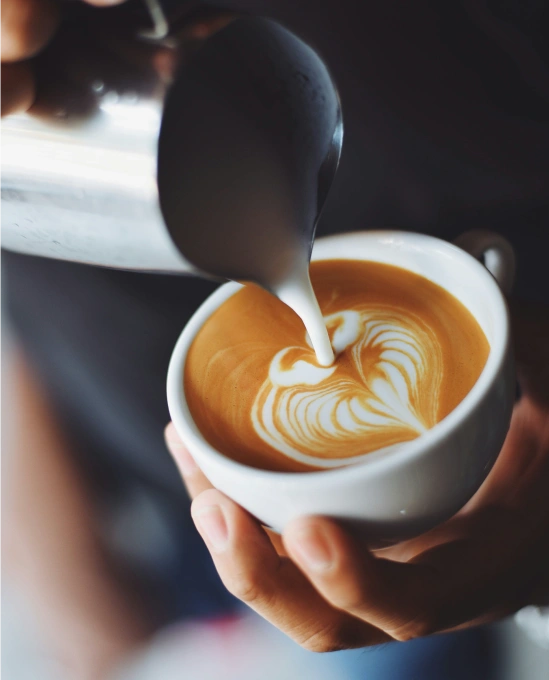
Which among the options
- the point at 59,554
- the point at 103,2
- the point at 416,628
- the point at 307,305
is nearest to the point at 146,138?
the point at 103,2

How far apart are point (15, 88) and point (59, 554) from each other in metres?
0.78

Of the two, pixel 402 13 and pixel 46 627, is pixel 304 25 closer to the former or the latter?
pixel 402 13

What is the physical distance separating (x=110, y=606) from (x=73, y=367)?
35cm

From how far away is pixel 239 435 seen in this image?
1.84ft

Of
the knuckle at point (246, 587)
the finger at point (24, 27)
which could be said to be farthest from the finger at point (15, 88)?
the knuckle at point (246, 587)

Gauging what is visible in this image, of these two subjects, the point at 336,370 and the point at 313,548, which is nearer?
the point at 313,548

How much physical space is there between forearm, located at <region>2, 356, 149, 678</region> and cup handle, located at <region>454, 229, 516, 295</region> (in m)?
0.60

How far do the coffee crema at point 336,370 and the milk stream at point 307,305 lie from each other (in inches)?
0.8

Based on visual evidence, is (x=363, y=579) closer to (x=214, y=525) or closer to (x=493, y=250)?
(x=214, y=525)

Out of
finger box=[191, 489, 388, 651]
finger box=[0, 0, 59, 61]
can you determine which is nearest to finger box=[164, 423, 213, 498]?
finger box=[191, 489, 388, 651]

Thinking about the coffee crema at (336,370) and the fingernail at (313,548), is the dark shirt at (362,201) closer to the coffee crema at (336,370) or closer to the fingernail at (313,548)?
the coffee crema at (336,370)

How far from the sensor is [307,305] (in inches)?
22.2

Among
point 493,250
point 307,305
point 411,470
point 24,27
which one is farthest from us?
point 493,250

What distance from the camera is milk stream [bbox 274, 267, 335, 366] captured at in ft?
1.81
